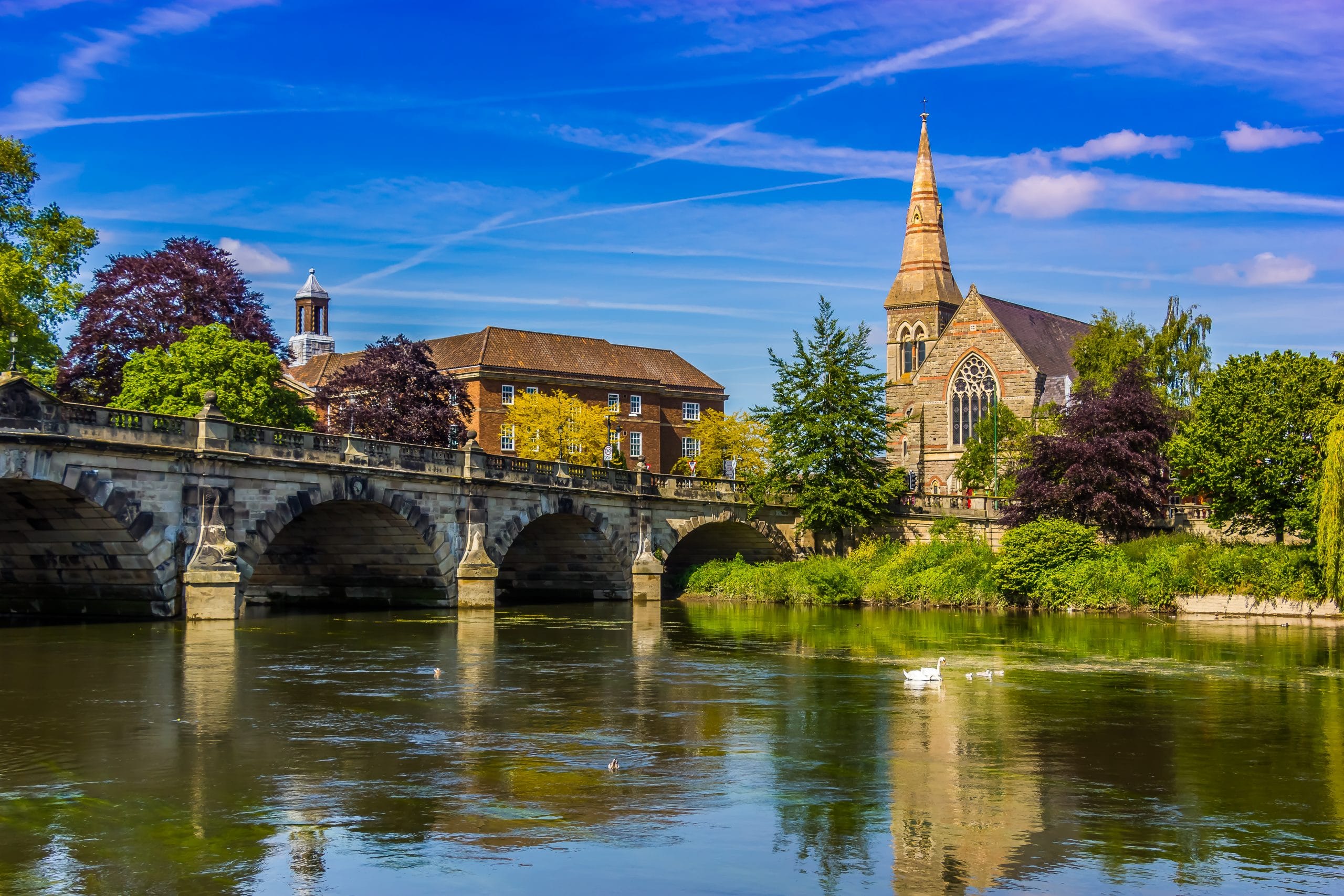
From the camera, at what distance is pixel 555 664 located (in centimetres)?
2888

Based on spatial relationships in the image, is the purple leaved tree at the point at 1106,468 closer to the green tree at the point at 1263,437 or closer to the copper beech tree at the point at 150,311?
the green tree at the point at 1263,437

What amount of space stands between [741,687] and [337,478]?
740 inches

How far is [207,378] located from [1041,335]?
5968 cm

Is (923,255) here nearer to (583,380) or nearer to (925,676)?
(583,380)

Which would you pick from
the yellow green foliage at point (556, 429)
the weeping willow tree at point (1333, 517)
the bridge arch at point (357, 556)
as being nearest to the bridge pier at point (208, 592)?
the bridge arch at point (357, 556)

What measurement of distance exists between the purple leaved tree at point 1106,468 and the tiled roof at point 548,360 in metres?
43.9

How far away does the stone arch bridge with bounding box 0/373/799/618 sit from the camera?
33688 mm

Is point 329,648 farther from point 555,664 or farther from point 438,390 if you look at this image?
point 438,390

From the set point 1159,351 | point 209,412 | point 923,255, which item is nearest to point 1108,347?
point 1159,351

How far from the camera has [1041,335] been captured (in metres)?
92.3

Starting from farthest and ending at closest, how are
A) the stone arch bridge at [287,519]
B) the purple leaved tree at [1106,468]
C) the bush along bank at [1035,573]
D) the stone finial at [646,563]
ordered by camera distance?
the purple leaved tree at [1106,468] → the stone finial at [646,563] → the bush along bank at [1035,573] → the stone arch bridge at [287,519]

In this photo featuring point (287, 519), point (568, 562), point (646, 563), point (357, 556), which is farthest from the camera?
point (568, 562)

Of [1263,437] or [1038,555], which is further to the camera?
[1038,555]

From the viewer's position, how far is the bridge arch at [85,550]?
111ft
